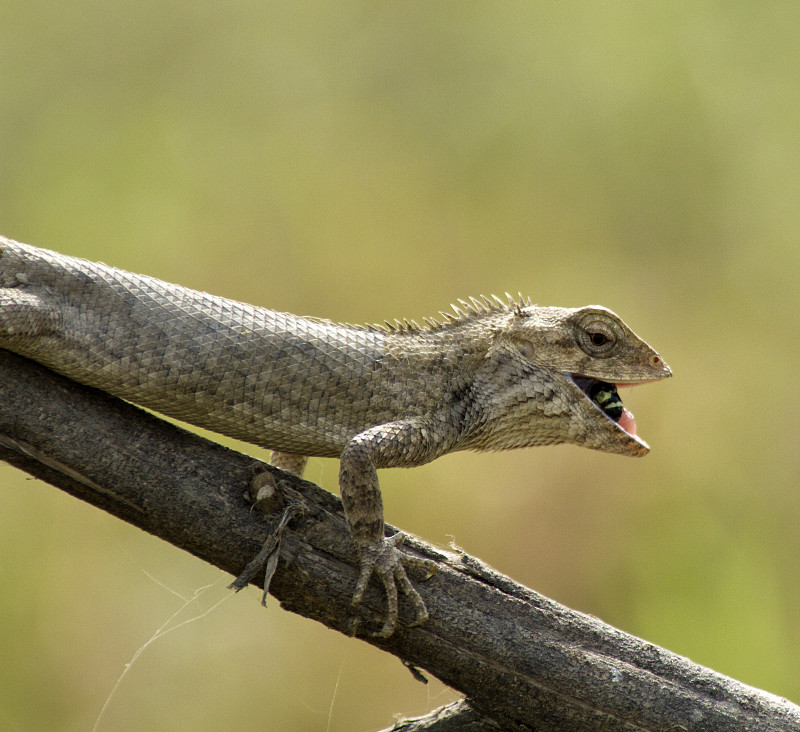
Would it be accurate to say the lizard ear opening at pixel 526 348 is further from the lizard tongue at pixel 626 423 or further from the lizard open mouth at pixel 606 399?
the lizard tongue at pixel 626 423

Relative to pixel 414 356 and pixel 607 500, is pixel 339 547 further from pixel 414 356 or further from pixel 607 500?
pixel 607 500

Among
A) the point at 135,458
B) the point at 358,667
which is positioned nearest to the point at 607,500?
the point at 358,667

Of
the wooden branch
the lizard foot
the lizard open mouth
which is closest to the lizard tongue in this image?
the lizard open mouth

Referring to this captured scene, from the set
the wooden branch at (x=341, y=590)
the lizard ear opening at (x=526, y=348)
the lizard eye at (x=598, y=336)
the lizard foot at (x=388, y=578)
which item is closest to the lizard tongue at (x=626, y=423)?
the lizard eye at (x=598, y=336)

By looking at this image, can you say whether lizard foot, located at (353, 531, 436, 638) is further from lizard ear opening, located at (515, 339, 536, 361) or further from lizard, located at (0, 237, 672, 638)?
lizard ear opening, located at (515, 339, 536, 361)

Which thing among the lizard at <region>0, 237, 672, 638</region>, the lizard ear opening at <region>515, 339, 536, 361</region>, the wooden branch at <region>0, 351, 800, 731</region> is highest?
the lizard ear opening at <region>515, 339, 536, 361</region>

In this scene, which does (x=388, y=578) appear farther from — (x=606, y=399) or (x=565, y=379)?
(x=606, y=399)

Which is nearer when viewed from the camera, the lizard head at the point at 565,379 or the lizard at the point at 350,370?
the lizard at the point at 350,370
